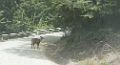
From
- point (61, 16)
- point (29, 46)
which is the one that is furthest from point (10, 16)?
point (61, 16)

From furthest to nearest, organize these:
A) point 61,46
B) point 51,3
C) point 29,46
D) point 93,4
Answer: point 29,46 → point 61,46 → point 51,3 → point 93,4

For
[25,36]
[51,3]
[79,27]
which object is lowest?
[25,36]

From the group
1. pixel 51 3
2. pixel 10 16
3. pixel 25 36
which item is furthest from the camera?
pixel 10 16

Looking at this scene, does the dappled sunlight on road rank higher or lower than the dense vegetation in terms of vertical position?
lower

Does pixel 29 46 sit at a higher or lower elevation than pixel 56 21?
lower

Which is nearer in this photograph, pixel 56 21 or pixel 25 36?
pixel 56 21

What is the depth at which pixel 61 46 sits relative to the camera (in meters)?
20.5

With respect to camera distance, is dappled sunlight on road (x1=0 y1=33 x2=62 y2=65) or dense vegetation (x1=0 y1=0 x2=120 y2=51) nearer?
dappled sunlight on road (x1=0 y1=33 x2=62 y2=65)

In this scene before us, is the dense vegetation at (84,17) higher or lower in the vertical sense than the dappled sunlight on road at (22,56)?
higher

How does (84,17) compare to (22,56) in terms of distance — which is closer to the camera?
(22,56)

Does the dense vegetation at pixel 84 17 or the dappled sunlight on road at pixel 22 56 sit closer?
the dappled sunlight on road at pixel 22 56

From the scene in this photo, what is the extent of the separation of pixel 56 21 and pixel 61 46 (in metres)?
1.40

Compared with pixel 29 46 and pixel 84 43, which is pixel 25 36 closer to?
pixel 29 46

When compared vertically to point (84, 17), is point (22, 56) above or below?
below
